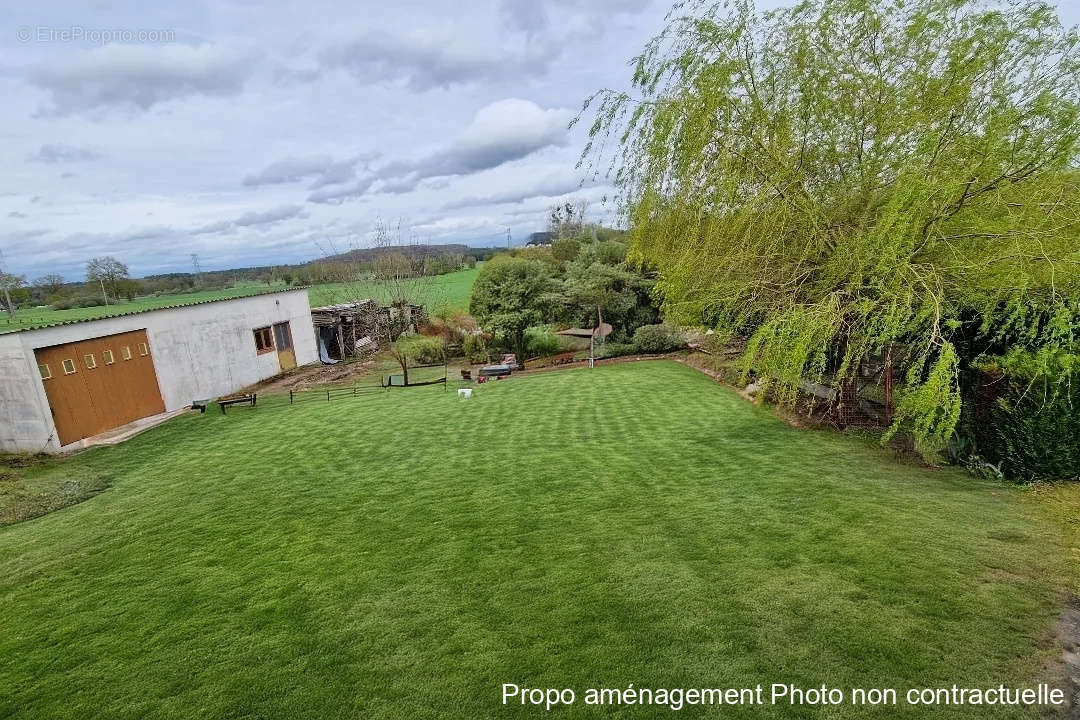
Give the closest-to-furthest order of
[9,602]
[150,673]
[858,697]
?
[858,697] < [150,673] < [9,602]

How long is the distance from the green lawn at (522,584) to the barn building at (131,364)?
5.98 m

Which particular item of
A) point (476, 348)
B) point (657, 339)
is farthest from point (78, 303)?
point (657, 339)

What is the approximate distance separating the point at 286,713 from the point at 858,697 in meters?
3.74

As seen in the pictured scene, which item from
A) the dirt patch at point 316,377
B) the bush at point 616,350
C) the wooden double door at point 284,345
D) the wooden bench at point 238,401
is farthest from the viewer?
the bush at point 616,350

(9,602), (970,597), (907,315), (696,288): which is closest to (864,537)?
(970,597)

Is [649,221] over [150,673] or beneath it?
over

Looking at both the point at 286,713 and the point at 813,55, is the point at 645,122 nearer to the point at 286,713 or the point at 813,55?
the point at 813,55

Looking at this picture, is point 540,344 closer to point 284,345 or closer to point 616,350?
point 616,350

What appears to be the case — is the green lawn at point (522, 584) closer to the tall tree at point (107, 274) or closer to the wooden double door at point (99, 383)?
the wooden double door at point (99, 383)

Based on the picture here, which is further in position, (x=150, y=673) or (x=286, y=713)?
(x=150, y=673)

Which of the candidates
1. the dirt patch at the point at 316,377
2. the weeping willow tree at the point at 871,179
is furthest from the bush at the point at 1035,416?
the dirt patch at the point at 316,377

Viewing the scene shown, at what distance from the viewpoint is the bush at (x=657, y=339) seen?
22.4 meters

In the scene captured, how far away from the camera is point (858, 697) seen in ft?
10.0

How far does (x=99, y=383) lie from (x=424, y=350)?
14055 millimetres
